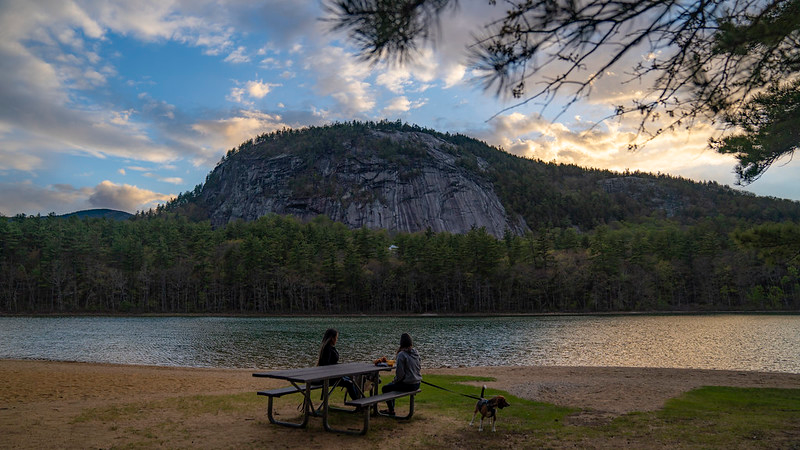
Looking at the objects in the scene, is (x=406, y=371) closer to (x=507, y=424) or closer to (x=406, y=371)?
(x=406, y=371)

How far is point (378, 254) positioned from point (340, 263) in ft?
27.4

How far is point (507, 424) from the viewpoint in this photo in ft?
29.2

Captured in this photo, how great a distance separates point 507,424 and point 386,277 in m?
88.0

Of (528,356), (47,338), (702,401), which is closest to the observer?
(702,401)

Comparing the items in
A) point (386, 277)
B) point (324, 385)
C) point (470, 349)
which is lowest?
point (470, 349)

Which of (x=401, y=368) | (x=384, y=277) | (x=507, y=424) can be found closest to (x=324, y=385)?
(x=401, y=368)

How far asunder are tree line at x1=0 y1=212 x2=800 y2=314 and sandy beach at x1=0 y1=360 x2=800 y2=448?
→ 7800 cm

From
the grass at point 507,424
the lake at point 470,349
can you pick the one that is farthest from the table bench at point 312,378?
the lake at point 470,349

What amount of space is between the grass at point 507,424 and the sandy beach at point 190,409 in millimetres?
41

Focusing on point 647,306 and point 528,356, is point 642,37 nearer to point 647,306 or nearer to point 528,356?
point 528,356

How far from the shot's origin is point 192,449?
274 inches

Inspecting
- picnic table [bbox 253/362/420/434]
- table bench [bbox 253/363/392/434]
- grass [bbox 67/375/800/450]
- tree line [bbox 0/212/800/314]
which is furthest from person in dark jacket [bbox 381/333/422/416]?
tree line [bbox 0/212/800/314]

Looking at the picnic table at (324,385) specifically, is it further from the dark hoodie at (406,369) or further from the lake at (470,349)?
the lake at (470,349)

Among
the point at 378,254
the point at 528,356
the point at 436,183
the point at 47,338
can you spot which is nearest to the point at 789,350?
the point at 528,356
